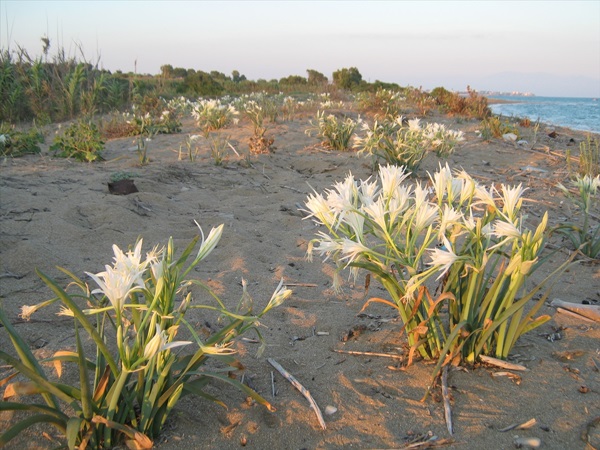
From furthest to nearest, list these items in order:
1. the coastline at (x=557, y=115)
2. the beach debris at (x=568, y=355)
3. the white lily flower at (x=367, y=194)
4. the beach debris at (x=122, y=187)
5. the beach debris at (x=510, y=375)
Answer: the coastline at (x=557, y=115), the beach debris at (x=122, y=187), the beach debris at (x=568, y=355), the beach debris at (x=510, y=375), the white lily flower at (x=367, y=194)

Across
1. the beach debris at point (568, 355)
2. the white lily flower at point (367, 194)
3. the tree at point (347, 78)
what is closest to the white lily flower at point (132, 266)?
the white lily flower at point (367, 194)

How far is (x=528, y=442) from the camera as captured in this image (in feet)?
5.17

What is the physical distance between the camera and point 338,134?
704cm

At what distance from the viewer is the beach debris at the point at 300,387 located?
167 centimetres

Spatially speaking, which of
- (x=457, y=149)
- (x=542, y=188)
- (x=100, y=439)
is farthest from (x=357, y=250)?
(x=457, y=149)

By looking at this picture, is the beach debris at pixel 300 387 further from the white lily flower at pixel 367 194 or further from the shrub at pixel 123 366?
the white lily flower at pixel 367 194

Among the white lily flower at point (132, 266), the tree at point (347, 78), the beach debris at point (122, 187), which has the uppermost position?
the tree at point (347, 78)

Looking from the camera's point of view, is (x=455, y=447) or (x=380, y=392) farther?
(x=380, y=392)

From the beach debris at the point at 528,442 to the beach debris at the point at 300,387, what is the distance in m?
0.60

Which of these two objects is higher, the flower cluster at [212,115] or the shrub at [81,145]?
the flower cluster at [212,115]

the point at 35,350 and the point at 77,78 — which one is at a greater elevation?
the point at 77,78

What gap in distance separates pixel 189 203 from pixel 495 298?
10.6 ft

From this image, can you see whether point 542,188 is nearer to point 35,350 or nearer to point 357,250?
point 357,250

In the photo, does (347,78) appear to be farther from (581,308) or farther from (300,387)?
(300,387)
